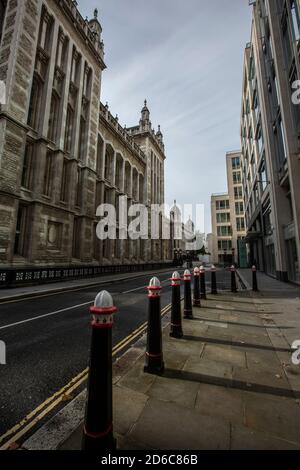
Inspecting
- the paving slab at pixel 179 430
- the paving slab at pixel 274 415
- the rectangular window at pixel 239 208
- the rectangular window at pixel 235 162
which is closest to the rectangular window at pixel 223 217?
the rectangular window at pixel 239 208

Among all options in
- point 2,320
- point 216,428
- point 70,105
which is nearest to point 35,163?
point 70,105

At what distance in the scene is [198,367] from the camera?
3.13 m

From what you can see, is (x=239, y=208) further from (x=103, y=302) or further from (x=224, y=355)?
(x=103, y=302)

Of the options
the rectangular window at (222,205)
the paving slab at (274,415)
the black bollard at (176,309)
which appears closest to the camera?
the paving slab at (274,415)

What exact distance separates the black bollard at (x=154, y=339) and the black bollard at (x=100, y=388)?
1337 mm

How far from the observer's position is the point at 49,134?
17109mm

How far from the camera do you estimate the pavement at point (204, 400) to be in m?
1.83

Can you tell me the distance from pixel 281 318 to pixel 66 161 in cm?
1865

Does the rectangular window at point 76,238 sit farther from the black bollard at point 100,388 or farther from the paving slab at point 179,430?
the black bollard at point 100,388

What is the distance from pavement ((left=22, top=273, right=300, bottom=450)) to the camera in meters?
1.83

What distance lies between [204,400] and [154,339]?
0.91m

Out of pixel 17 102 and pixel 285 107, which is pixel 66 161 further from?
pixel 285 107

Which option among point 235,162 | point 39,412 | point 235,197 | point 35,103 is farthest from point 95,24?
point 235,197

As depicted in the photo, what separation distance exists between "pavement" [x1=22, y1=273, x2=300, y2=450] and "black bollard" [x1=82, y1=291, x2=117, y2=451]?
0.99 feet
